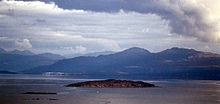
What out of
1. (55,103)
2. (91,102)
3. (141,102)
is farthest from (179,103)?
(55,103)

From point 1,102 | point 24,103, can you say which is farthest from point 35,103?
point 1,102

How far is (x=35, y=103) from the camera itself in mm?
126375

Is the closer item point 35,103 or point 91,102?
point 35,103

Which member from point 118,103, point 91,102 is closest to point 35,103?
point 91,102

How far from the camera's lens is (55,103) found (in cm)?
12700

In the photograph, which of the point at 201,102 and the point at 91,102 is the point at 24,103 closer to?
the point at 91,102

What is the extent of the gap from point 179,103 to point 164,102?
6405mm

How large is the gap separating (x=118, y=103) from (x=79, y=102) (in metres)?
16.1

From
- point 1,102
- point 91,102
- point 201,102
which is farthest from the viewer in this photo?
point 201,102

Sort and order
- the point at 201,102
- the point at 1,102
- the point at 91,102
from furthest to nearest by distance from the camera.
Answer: the point at 201,102 → the point at 91,102 → the point at 1,102

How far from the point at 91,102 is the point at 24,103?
1070 inches

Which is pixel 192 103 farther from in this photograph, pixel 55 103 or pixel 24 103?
pixel 24 103

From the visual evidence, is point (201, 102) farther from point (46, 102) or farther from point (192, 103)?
point (46, 102)

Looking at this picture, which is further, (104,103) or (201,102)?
(201,102)
